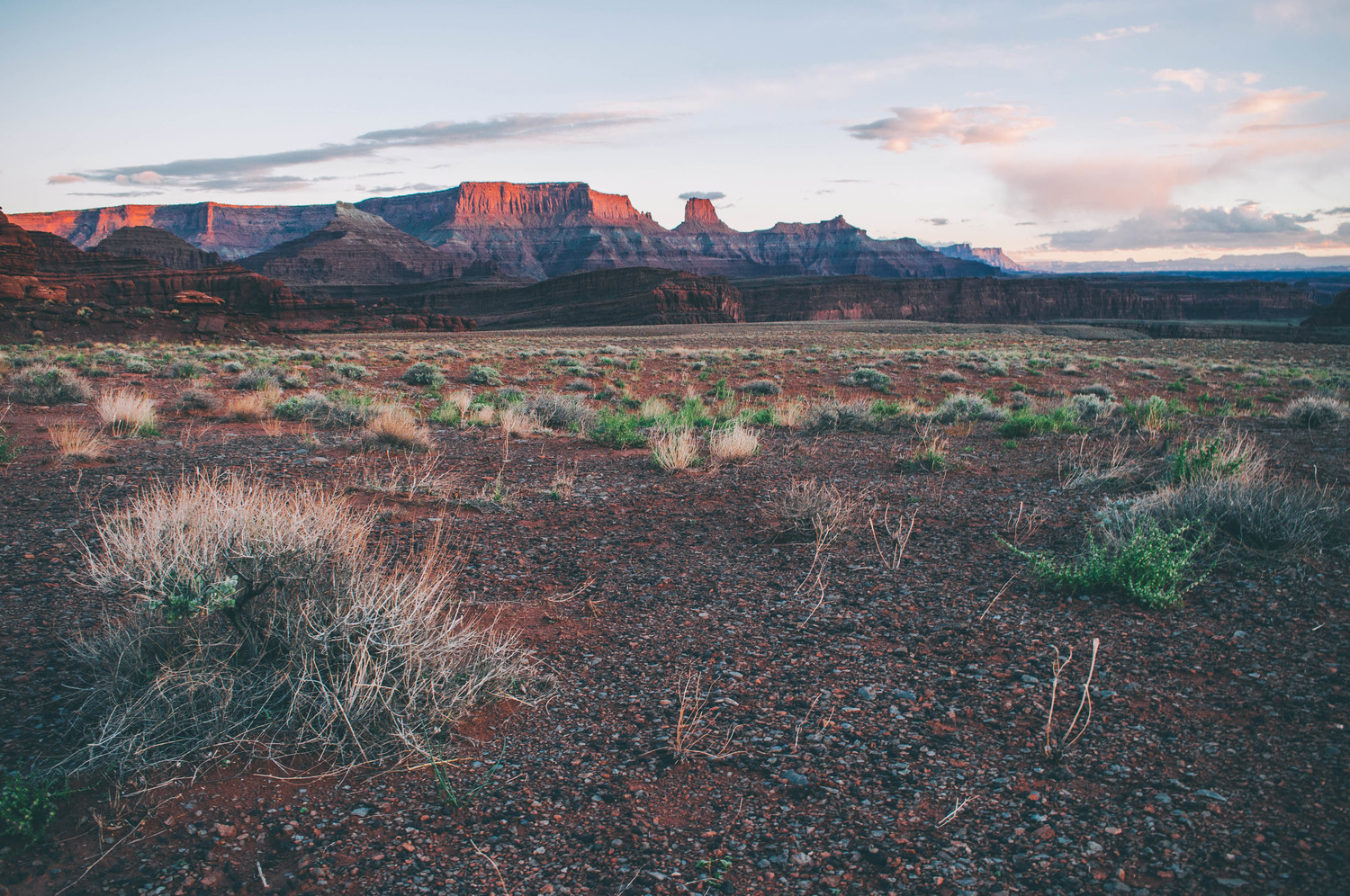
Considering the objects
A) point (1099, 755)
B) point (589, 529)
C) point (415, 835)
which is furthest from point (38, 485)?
point (1099, 755)

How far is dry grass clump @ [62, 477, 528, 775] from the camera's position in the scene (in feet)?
9.07

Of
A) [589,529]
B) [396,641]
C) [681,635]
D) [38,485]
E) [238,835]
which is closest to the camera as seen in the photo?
[238,835]

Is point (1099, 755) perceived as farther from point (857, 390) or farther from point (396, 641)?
point (857, 390)

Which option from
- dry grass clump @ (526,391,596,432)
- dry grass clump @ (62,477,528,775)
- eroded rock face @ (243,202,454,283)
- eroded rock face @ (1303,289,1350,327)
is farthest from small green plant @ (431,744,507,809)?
eroded rock face @ (243,202,454,283)

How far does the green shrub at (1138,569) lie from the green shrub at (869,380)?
14.1 metres

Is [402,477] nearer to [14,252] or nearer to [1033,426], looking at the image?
[1033,426]

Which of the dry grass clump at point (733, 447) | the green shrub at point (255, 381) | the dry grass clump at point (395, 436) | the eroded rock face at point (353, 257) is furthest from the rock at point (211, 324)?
the eroded rock face at point (353, 257)

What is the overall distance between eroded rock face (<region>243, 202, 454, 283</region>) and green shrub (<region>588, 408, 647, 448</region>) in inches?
5228

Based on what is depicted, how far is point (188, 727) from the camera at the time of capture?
274 centimetres

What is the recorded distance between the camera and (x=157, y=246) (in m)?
102

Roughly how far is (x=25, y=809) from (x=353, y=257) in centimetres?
14730

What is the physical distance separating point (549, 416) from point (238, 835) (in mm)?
8829

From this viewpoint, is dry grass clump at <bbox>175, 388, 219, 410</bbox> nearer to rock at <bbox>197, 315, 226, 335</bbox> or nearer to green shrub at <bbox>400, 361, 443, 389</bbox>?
green shrub at <bbox>400, 361, 443, 389</bbox>

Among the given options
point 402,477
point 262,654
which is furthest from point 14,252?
point 262,654
